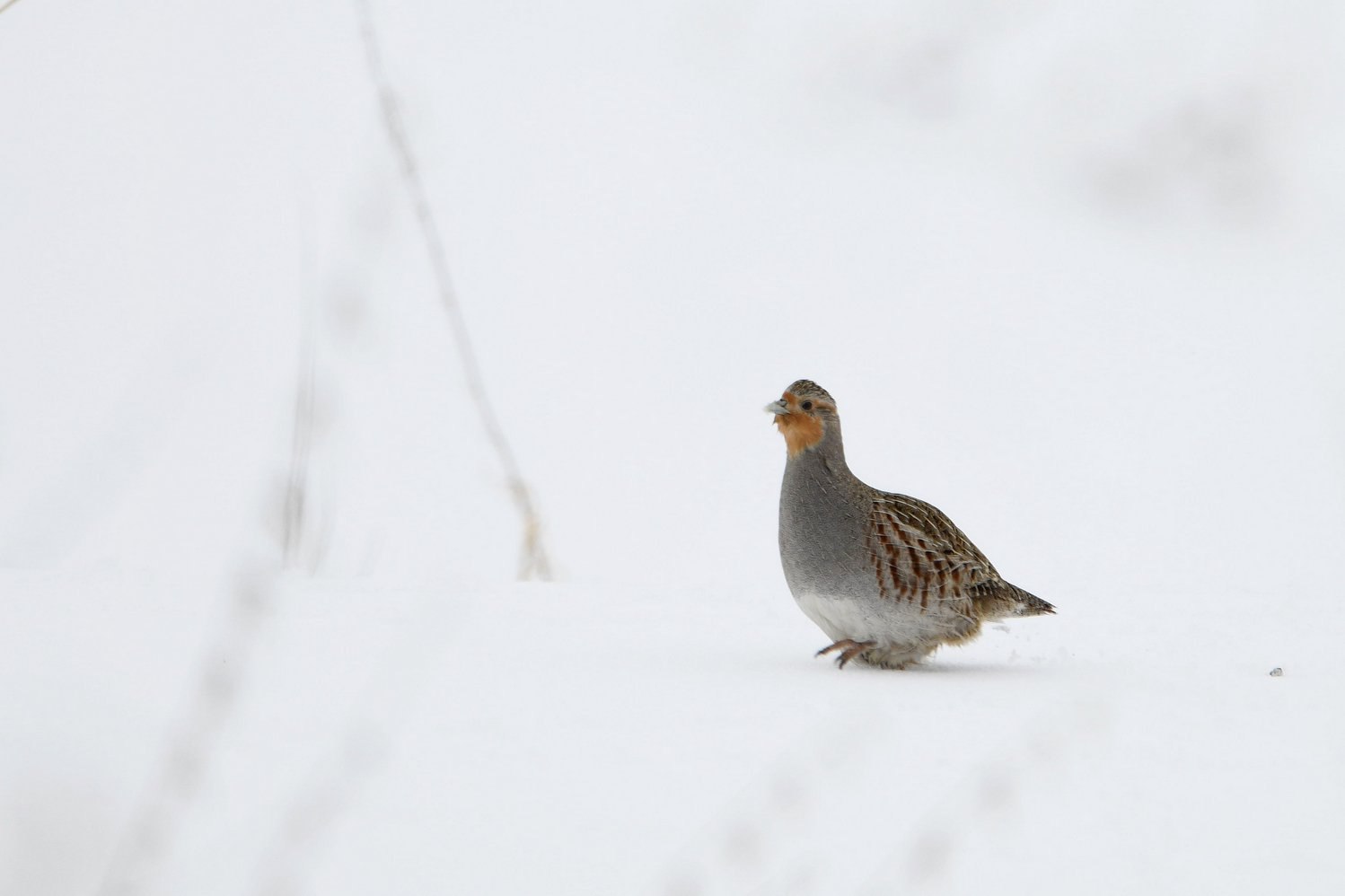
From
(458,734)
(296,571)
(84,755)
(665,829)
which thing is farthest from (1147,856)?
(296,571)

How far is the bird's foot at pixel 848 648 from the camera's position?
3.42m

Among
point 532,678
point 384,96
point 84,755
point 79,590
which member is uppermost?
point 384,96

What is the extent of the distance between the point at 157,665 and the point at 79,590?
68 centimetres

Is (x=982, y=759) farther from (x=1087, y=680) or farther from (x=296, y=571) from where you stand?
(x=296, y=571)

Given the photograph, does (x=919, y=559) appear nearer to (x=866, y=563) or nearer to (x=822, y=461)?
(x=866, y=563)

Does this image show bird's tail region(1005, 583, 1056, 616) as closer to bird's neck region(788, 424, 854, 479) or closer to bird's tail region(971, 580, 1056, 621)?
bird's tail region(971, 580, 1056, 621)

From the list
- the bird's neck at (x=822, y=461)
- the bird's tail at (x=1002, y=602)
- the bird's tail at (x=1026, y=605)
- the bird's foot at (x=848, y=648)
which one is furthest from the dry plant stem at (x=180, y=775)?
the bird's tail at (x=1026, y=605)

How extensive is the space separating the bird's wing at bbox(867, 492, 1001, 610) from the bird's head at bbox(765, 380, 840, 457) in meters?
0.23

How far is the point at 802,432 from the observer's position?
3.62 m

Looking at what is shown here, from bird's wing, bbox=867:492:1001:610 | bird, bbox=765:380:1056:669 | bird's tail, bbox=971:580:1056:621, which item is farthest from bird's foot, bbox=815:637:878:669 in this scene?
bird's tail, bbox=971:580:1056:621

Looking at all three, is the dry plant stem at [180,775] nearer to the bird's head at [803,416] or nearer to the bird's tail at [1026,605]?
the bird's head at [803,416]

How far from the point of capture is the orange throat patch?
3621 millimetres

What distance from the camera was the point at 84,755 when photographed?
2156 mm

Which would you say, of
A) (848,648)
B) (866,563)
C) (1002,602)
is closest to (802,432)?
(866,563)
